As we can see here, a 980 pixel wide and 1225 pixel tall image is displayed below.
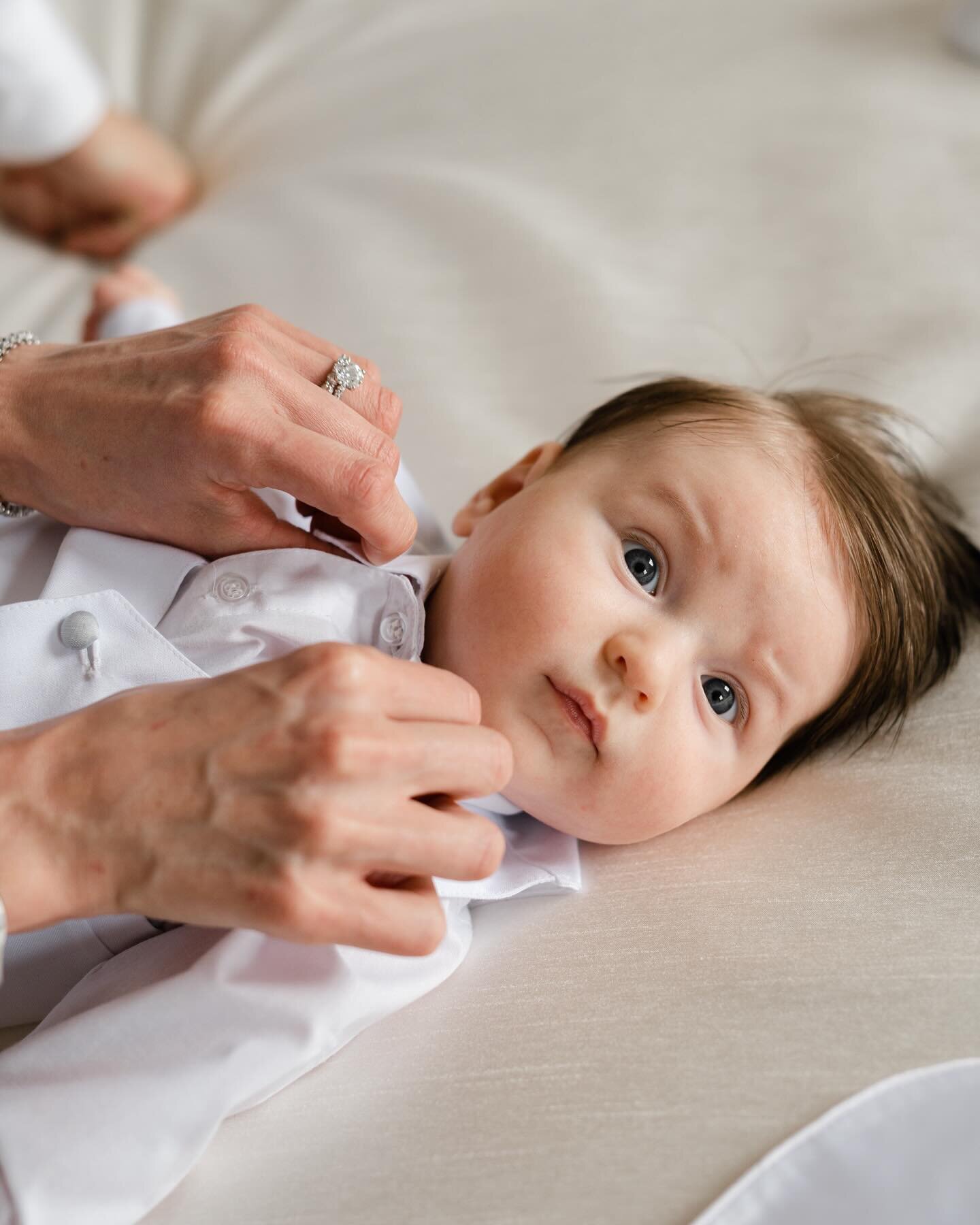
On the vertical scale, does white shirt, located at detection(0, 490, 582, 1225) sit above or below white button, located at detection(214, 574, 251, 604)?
below

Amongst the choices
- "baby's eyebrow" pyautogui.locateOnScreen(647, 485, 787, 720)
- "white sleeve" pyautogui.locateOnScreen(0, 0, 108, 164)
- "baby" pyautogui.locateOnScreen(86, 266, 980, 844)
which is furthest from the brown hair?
"white sleeve" pyautogui.locateOnScreen(0, 0, 108, 164)

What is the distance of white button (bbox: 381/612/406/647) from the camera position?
1.07 meters

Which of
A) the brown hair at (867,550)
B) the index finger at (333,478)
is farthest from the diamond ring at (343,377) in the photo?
the brown hair at (867,550)

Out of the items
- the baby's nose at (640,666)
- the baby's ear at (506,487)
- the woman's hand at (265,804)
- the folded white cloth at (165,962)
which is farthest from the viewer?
the baby's ear at (506,487)

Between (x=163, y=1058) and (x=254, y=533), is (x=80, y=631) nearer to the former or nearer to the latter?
(x=254, y=533)

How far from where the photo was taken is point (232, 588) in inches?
41.2

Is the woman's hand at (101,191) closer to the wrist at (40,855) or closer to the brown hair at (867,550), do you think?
the brown hair at (867,550)

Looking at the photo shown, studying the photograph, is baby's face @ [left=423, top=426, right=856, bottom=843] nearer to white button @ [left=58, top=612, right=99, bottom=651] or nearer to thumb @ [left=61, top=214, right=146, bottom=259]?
white button @ [left=58, top=612, right=99, bottom=651]

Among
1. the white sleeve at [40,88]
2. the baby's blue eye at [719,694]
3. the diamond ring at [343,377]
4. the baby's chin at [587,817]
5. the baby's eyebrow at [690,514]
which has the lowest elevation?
the baby's chin at [587,817]

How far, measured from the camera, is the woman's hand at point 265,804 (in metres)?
0.72

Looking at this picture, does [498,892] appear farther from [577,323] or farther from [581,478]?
A: [577,323]

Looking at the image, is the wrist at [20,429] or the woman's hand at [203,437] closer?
the woman's hand at [203,437]

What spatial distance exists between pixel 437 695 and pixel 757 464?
1.55 ft

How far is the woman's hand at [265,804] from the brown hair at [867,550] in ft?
1.66
